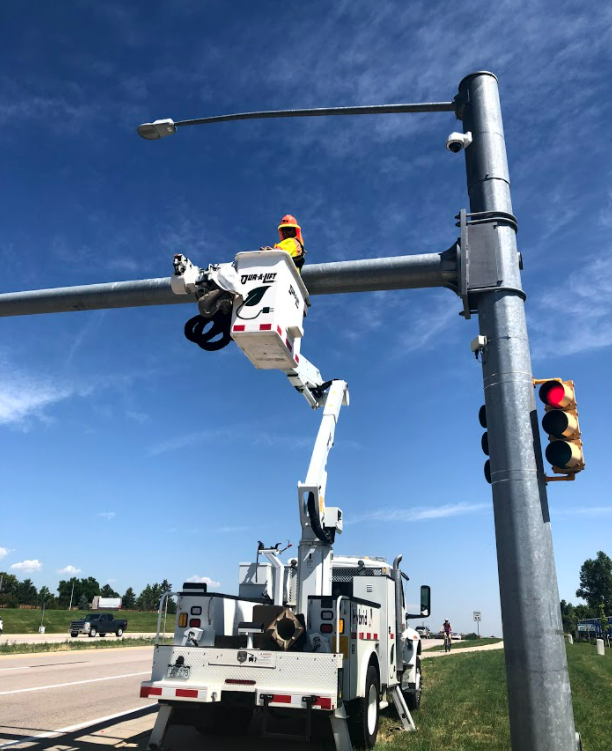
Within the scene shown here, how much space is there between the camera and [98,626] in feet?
136

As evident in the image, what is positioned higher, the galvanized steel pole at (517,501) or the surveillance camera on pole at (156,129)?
the surveillance camera on pole at (156,129)

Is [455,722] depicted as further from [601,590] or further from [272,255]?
[601,590]

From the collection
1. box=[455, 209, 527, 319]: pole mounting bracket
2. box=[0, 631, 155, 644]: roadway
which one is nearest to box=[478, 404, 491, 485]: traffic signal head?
box=[455, 209, 527, 319]: pole mounting bracket

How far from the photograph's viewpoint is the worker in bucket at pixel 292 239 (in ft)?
21.4

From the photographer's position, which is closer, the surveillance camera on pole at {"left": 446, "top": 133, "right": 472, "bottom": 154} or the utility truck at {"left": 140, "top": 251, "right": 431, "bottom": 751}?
the surveillance camera on pole at {"left": 446, "top": 133, "right": 472, "bottom": 154}

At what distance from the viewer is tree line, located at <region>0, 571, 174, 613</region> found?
110625 mm

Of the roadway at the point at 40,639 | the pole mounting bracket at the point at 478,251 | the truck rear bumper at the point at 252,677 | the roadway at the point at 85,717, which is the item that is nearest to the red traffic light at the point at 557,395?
the pole mounting bracket at the point at 478,251

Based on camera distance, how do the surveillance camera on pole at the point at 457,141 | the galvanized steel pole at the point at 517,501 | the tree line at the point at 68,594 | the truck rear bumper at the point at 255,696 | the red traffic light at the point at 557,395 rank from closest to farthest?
the galvanized steel pole at the point at 517,501 → the red traffic light at the point at 557,395 → the surveillance camera on pole at the point at 457,141 → the truck rear bumper at the point at 255,696 → the tree line at the point at 68,594

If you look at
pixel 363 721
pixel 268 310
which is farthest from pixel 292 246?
pixel 363 721

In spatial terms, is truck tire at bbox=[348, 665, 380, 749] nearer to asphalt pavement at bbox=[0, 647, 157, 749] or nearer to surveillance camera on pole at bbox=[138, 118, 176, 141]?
asphalt pavement at bbox=[0, 647, 157, 749]

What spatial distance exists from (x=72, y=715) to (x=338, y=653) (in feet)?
18.9

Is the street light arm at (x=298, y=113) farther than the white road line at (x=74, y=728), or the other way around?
the white road line at (x=74, y=728)

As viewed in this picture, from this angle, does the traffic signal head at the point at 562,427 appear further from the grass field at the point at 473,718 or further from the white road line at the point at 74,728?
the white road line at the point at 74,728

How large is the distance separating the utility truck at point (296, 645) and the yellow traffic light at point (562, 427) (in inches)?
85.1
